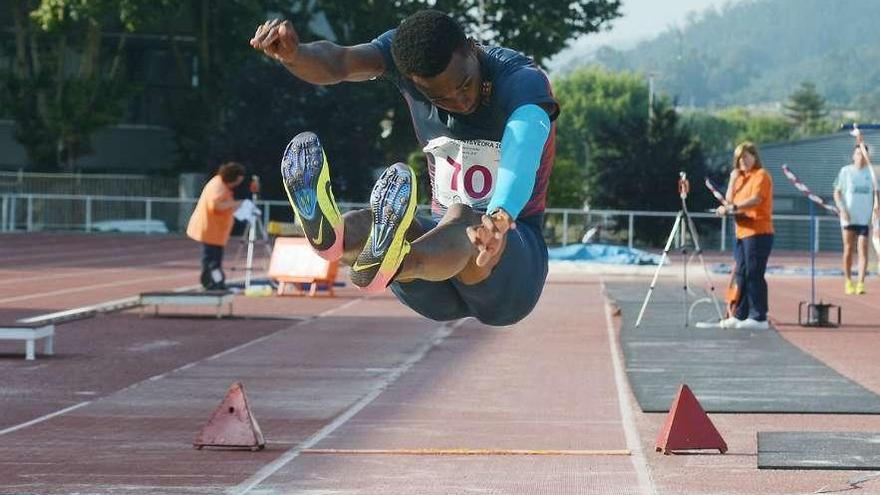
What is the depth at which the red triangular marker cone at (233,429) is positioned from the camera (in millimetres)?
10523

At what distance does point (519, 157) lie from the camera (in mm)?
6359

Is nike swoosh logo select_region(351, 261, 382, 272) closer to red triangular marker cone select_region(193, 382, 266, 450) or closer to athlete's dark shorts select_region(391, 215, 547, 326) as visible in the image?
athlete's dark shorts select_region(391, 215, 547, 326)

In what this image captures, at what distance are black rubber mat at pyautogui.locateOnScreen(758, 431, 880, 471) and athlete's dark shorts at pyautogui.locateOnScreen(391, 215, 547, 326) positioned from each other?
3.00m

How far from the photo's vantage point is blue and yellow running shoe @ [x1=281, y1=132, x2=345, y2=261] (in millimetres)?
6402

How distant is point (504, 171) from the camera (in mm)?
6340

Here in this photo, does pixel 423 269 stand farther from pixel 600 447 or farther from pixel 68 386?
pixel 68 386

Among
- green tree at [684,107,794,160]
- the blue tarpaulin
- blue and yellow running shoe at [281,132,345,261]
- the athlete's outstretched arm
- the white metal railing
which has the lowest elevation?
the blue tarpaulin

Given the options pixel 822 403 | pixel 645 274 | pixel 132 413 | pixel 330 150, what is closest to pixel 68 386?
pixel 132 413

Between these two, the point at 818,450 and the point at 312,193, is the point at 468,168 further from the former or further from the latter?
the point at 818,450

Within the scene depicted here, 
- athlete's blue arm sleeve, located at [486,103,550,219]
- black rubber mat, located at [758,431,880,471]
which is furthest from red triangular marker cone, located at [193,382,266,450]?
athlete's blue arm sleeve, located at [486,103,550,219]

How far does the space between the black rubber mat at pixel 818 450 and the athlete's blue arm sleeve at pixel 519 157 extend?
3876 mm

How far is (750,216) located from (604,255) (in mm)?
18618

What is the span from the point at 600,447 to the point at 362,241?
4.64 meters

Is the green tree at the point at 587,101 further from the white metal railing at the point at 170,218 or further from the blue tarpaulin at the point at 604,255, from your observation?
the blue tarpaulin at the point at 604,255
